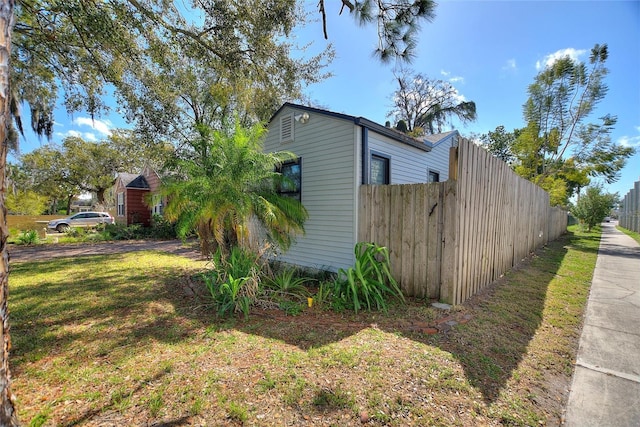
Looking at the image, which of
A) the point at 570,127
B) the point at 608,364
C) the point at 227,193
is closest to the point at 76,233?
the point at 227,193

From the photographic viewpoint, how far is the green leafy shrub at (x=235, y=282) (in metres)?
3.97

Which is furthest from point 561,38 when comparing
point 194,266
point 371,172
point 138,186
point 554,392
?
point 138,186

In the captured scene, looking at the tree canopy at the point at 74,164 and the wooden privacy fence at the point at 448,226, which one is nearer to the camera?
the wooden privacy fence at the point at 448,226

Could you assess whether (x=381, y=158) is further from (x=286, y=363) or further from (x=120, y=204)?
(x=120, y=204)

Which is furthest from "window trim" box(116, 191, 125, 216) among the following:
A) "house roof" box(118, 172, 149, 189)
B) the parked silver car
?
the parked silver car

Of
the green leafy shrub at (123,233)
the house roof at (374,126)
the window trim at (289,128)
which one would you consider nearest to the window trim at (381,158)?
the house roof at (374,126)

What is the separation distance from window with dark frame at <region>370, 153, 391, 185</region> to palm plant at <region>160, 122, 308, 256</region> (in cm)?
189

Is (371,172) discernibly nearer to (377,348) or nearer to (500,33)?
(377,348)

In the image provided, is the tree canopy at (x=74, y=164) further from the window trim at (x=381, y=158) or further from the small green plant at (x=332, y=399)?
the small green plant at (x=332, y=399)

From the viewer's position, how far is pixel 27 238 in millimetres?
11328

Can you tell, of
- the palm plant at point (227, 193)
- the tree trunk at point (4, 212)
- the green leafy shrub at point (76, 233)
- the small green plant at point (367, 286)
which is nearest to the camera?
the tree trunk at point (4, 212)

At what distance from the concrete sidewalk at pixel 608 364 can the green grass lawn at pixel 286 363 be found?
0.36 feet

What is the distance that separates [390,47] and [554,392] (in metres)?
4.98

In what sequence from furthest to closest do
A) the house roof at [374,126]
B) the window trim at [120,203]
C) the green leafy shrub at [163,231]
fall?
the window trim at [120,203] → the green leafy shrub at [163,231] → the house roof at [374,126]
